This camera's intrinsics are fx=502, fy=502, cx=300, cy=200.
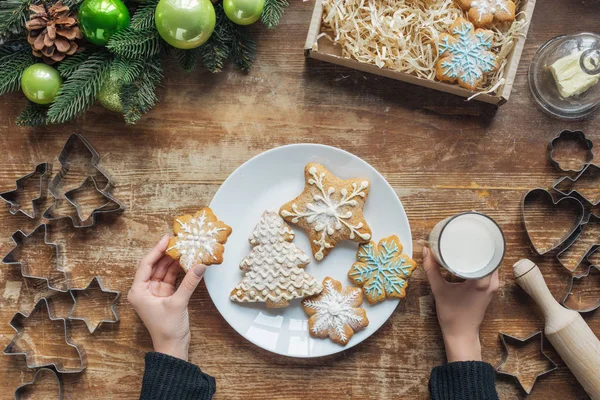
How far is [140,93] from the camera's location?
148 centimetres

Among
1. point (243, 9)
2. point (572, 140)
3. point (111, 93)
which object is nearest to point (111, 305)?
point (111, 93)

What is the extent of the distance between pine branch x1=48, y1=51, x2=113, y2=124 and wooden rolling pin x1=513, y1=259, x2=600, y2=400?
1.38 metres

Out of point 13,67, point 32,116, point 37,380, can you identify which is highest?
point 13,67

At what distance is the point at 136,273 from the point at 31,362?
1.54 ft

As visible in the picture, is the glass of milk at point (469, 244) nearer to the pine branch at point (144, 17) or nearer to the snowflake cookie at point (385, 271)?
the snowflake cookie at point (385, 271)

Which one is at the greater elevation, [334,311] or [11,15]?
[11,15]

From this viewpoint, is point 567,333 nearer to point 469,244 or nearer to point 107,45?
point 469,244

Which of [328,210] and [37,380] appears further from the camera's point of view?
[37,380]

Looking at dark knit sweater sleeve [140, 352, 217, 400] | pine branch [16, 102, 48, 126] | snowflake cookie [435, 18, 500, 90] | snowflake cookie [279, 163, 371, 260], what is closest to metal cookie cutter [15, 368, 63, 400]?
dark knit sweater sleeve [140, 352, 217, 400]

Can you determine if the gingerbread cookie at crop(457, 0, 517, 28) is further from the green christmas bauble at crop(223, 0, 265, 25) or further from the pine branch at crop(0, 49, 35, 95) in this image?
the pine branch at crop(0, 49, 35, 95)

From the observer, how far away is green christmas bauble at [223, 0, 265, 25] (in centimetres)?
140

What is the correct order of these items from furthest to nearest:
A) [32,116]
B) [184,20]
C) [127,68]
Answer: [32,116], [127,68], [184,20]

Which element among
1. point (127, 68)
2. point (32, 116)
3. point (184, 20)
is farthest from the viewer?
point (32, 116)

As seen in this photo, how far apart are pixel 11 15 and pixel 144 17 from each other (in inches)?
14.7
